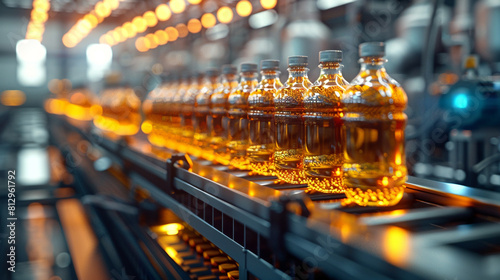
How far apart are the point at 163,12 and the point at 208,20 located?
69cm

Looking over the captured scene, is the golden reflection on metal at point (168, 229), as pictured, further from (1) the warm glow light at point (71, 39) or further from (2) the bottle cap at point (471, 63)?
(1) the warm glow light at point (71, 39)

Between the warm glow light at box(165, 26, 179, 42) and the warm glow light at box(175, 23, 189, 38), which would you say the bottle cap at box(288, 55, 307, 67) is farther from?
the warm glow light at box(165, 26, 179, 42)

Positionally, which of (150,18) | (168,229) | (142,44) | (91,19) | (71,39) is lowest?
(168,229)

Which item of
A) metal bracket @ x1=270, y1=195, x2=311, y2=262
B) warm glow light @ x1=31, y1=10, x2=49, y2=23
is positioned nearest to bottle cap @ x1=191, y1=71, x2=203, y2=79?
metal bracket @ x1=270, y1=195, x2=311, y2=262

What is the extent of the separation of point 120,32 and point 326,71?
7981 mm

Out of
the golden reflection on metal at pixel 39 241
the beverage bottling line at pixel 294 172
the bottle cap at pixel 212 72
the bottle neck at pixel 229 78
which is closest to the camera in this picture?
the beverage bottling line at pixel 294 172

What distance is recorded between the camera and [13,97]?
17125 millimetres

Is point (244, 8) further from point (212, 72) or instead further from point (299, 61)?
point (299, 61)

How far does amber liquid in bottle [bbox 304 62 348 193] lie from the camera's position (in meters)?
0.94

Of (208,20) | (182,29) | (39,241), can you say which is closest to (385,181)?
(39,241)

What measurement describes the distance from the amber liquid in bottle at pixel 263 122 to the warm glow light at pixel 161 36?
19.0 ft

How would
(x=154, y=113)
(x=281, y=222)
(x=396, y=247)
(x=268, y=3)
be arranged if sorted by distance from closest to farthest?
(x=396, y=247), (x=281, y=222), (x=154, y=113), (x=268, y=3)

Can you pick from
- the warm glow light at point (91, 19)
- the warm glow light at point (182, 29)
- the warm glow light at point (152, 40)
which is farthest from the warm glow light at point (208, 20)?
the warm glow light at point (91, 19)

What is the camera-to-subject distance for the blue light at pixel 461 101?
2.13 metres
